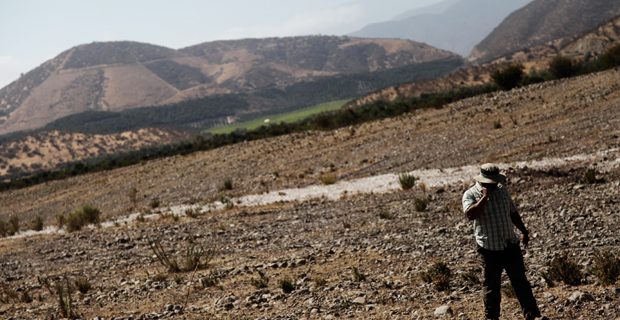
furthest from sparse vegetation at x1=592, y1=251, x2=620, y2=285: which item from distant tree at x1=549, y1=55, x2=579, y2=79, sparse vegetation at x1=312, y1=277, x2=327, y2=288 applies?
distant tree at x1=549, y1=55, x2=579, y2=79

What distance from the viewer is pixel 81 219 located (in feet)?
92.2

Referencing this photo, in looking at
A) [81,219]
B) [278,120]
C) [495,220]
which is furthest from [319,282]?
[278,120]

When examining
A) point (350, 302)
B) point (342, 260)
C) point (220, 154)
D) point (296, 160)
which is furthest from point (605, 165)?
point (220, 154)

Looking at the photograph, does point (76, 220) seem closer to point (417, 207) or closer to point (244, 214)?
point (244, 214)

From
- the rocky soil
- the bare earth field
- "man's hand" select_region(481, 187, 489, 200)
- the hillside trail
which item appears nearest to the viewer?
"man's hand" select_region(481, 187, 489, 200)

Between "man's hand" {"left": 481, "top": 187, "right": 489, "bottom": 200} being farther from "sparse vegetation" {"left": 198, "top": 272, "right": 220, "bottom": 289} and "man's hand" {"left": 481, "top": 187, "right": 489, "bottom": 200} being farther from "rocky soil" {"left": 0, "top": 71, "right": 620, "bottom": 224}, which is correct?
"rocky soil" {"left": 0, "top": 71, "right": 620, "bottom": 224}

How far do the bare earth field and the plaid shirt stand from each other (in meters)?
1.28

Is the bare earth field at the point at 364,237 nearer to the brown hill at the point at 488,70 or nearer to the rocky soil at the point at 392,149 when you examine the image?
the rocky soil at the point at 392,149

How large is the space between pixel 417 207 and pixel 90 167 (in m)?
54.3

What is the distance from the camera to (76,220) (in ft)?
90.5

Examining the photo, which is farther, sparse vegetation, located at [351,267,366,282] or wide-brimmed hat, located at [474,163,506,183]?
sparse vegetation, located at [351,267,366,282]

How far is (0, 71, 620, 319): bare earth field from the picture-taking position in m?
10.0

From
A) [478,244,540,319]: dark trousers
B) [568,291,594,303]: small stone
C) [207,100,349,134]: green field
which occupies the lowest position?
[207,100,349,134]: green field

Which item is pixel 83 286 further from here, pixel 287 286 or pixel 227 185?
pixel 227 185
